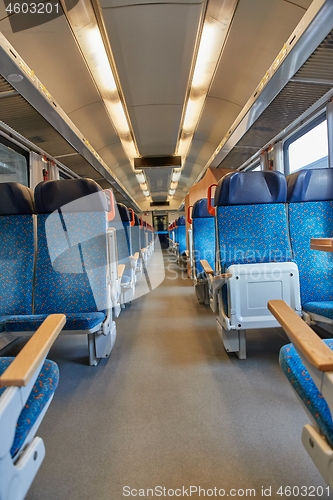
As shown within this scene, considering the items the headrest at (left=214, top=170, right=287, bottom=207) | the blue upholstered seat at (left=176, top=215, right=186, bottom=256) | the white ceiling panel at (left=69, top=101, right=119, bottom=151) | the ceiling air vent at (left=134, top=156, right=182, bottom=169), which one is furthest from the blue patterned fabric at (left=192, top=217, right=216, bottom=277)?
the ceiling air vent at (left=134, top=156, right=182, bottom=169)

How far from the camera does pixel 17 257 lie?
7.48 feet

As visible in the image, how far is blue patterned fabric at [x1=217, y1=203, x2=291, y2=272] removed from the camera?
7.72 feet

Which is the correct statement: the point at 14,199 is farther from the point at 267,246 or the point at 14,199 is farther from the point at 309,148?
the point at 309,148

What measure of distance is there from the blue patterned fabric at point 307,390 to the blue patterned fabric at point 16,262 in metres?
1.97

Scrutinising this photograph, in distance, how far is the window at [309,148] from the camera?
3.54 metres

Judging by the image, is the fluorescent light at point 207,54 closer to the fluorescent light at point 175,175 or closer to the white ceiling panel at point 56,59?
the white ceiling panel at point 56,59

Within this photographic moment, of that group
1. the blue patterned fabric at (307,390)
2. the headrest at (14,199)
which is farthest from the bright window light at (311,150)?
the headrest at (14,199)

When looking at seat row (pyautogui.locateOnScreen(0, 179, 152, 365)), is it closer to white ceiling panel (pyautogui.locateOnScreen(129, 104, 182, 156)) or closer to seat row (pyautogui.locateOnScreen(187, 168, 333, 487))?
seat row (pyautogui.locateOnScreen(187, 168, 333, 487))

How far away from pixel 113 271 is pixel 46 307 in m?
0.62

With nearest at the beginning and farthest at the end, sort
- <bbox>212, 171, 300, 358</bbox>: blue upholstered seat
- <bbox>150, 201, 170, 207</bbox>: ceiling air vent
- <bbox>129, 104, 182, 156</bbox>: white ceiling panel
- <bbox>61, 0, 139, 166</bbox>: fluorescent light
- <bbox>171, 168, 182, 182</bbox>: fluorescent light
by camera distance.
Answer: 1. <bbox>212, 171, 300, 358</bbox>: blue upholstered seat
2. <bbox>61, 0, 139, 166</bbox>: fluorescent light
3. <bbox>129, 104, 182, 156</bbox>: white ceiling panel
4. <bbox>171, 168, 182, 182</bbox>: fluorescent light
5. <bbox>150, 201, 170, 207</bbox>: ceiling air vent

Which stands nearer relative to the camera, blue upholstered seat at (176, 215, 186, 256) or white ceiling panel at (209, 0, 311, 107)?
Answer: white ceiling panel at (209, 0, 311, 107)

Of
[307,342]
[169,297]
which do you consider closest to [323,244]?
[307,342]

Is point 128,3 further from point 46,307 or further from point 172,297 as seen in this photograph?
point 172,297
